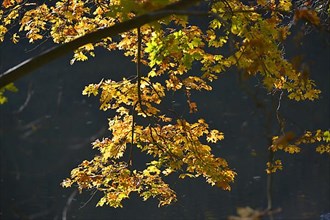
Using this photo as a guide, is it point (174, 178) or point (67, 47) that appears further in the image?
point (174, 178)

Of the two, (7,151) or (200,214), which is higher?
(7,151)

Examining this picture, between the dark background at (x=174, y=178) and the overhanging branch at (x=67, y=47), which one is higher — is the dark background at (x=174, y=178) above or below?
above

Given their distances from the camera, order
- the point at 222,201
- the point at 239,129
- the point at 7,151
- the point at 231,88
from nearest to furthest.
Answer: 1. the point at 222,201
2. the point at 7,151
3. the point at 239,129
4. the point at 231,88

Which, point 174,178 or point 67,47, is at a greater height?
point 174,178

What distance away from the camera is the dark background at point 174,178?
561 inches

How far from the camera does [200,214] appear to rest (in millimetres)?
14125

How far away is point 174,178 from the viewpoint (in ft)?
53.3

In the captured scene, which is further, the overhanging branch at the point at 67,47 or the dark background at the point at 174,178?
the dark background at the point at 174,178

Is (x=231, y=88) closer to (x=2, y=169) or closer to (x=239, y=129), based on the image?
(x=239, y=129)

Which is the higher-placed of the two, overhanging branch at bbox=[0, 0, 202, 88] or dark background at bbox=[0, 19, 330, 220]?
dark background at bbox=[0, 19, 330, 220]

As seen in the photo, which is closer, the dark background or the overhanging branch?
the overhanging branch

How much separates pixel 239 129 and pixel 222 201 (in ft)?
26.1

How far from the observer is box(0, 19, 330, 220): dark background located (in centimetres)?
1424

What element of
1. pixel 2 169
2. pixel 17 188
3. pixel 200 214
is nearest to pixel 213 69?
pixel 200 214
